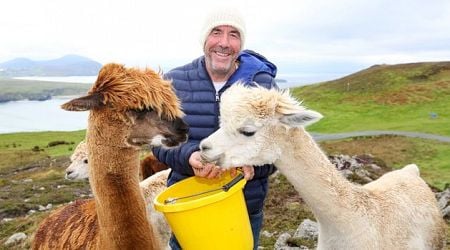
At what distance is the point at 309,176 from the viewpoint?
3971mm

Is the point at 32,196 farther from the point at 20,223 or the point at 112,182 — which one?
the point at 112,182

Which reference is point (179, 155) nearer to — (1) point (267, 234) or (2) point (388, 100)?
(1) point (267, 234)

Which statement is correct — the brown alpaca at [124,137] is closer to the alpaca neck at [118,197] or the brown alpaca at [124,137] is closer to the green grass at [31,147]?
the alpaca neck at [118,197]

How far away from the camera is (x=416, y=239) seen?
4.44 meters

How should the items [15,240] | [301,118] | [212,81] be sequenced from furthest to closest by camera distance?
[15,240] < [212,81] < [301,118]

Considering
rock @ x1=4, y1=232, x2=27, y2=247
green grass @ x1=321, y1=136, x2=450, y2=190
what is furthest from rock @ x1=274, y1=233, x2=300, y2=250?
green grass @ x1=321, y1=136, x2=450, y2=190

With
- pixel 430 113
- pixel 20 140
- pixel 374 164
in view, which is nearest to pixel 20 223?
pixel 374 164

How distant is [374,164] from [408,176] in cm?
1261

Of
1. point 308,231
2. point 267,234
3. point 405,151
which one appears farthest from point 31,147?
point 308,231

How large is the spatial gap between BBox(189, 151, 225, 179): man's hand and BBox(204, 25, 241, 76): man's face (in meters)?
0.70

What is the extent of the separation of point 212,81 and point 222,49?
278 millimetres

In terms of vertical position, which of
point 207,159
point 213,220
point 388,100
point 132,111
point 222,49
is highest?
point 222,49

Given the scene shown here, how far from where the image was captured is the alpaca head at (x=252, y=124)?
3713 millimetres

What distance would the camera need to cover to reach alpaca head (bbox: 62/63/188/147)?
3348 mm
